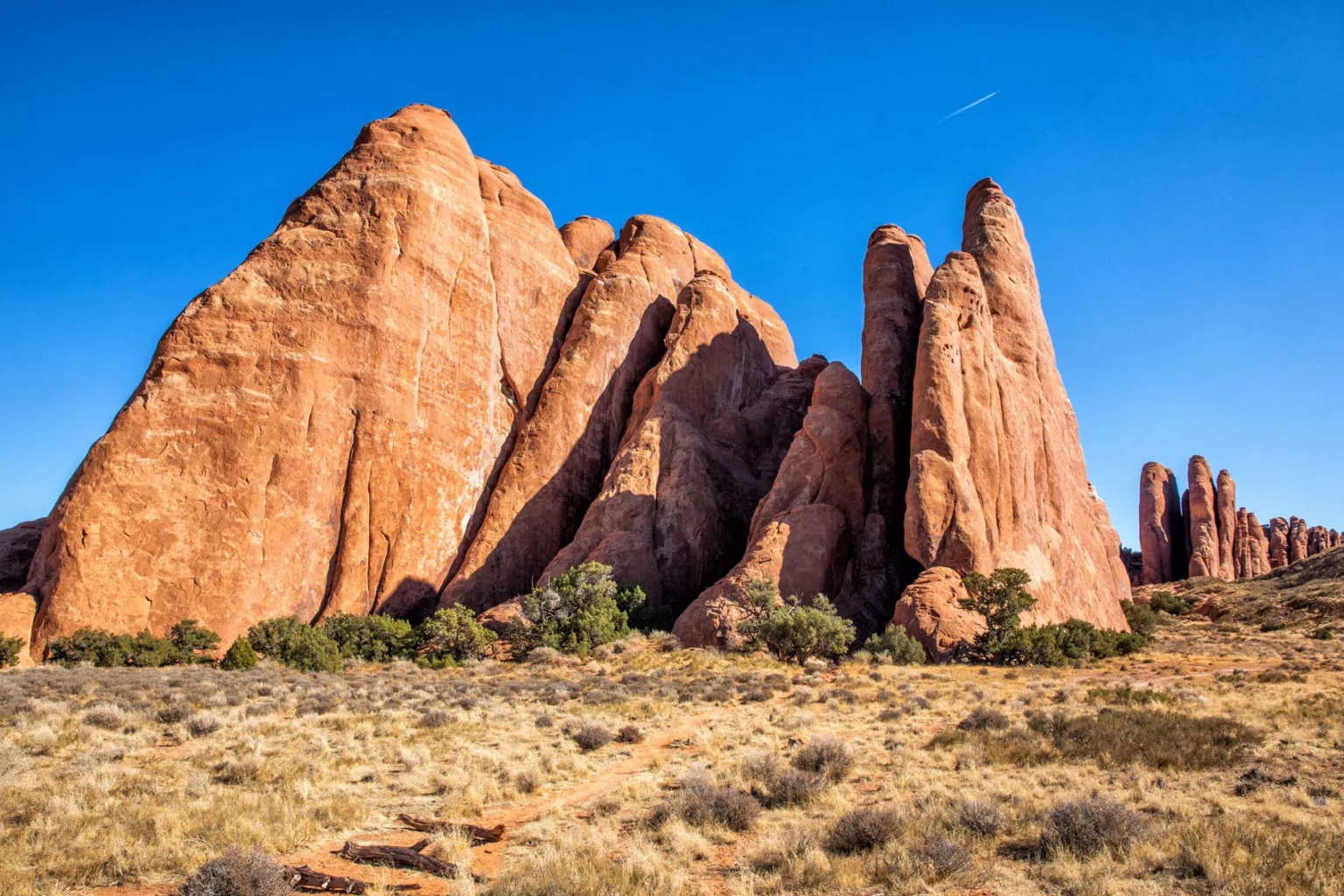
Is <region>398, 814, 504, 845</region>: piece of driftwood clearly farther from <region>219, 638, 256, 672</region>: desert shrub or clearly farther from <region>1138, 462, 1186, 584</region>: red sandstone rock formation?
<region>1138, 462, 1186, 584</region>: red sandstone rock formation

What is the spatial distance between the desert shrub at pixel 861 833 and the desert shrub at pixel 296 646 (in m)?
23.8

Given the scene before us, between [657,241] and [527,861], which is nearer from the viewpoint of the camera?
[527,861]

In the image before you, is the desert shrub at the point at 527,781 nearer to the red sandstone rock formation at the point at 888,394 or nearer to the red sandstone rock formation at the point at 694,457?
the red sandstone rock formation at the point at 694,457

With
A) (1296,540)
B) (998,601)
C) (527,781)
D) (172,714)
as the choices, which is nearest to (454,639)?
(172,714)

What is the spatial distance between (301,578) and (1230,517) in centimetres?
9031

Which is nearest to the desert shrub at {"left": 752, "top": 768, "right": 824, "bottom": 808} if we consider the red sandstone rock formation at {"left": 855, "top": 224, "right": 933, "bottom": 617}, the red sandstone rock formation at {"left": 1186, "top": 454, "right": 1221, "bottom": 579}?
the red sandstone rock formation at {"left": 855, "top": 224, "right": 933, "bottom": 617}

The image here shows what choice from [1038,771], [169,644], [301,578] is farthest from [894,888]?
[301,578]

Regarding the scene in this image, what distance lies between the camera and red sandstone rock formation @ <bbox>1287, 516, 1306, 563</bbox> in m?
96.4

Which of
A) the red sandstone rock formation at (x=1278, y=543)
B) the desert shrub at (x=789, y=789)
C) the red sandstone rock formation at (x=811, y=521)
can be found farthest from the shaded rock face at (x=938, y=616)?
the red sandstone rock formation at (x=1278, y=543)

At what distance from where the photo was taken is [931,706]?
17594 mm

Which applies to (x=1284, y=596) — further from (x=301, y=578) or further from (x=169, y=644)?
(x=169, y=644)

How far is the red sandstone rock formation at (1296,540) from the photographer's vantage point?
316ft

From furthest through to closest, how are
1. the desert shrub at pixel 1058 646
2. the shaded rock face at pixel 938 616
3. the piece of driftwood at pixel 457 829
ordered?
the shaded rock face at pixel 938 616 → the desert shrub at pixel 1058 646 → the piece of driftwood at pixel 457 829

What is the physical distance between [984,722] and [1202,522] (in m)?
80.9
